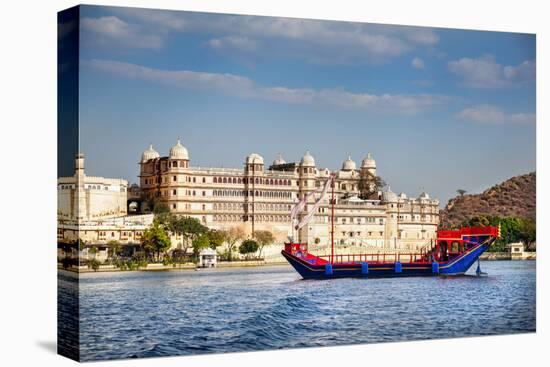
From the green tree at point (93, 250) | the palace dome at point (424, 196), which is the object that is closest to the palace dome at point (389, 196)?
the palace dome at point (424, 196)

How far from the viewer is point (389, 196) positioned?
1580 centimetres

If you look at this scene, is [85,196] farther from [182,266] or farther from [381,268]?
[381,268]

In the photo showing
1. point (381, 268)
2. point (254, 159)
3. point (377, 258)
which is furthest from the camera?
point (377, 258)

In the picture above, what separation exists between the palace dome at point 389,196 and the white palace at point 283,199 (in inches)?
0.8

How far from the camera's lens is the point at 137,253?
13852 millimetres

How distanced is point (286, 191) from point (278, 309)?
2468mm

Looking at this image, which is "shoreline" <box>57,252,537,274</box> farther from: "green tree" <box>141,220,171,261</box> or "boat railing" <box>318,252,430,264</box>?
"boat railing" <box>318,252,430,264</box>

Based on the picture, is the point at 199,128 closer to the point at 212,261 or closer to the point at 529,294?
the point at 212,261

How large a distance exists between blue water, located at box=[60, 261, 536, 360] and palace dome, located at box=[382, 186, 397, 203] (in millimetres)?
1142

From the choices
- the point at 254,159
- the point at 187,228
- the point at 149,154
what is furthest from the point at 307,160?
the point at 149,154

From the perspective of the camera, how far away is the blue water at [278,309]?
1263 cm

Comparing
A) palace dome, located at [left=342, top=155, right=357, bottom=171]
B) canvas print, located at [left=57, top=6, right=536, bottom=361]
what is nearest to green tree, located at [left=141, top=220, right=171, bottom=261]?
canvas print, located at [left=57, top=6, right=536, bottom=361]

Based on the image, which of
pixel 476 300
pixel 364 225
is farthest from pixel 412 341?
pixel 364 225

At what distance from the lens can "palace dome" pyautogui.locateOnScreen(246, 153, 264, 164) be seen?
14.2m
